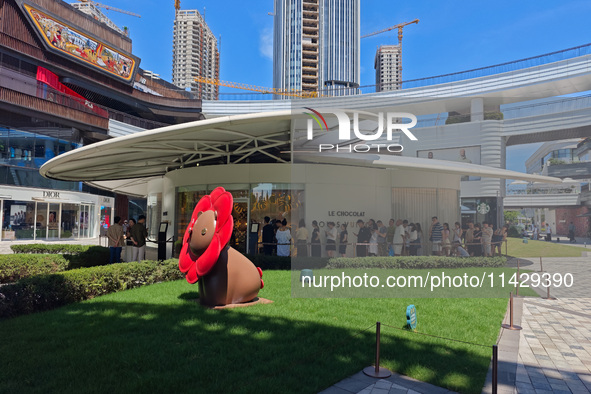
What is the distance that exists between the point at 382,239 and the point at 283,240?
15.9ft

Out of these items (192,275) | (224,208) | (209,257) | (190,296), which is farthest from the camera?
(190,296)

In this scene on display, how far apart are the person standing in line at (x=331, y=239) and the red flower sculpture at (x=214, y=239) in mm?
4279

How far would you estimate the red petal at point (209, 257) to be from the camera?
23.5 feet

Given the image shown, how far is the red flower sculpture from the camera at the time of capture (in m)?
7.22

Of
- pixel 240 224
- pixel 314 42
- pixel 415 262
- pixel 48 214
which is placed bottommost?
pixel 415 262

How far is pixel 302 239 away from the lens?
12875 mm

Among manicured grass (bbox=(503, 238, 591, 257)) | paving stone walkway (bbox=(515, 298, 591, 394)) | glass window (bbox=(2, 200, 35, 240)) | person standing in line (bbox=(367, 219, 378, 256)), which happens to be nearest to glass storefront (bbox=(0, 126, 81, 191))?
glass window (bbox=(2, 200, 35, 240))

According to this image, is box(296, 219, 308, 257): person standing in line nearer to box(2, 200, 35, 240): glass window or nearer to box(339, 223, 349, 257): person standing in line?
box(339, 223, 349, 257): person standing in line

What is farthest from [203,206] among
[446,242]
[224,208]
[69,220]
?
[69,220]

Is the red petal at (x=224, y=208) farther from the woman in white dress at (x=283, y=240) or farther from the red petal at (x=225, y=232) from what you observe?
the woman in white dress at (x=283, y=240)

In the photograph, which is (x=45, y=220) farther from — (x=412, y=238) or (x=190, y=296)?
(x=412, y=238)

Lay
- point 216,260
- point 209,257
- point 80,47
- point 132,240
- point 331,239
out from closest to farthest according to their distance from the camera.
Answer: point 209,257 → point 216,260 → point 331,239 → point 132,240 → point 80,47

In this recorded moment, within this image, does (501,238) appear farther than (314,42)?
No

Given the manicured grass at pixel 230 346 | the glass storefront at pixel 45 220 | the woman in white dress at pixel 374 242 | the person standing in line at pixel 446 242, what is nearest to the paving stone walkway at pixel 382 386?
the manicured grass at pixel 230 346
